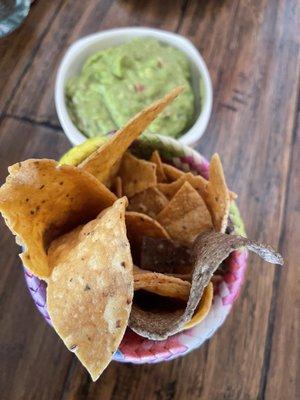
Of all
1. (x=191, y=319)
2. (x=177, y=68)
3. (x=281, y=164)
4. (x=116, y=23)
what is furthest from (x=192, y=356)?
(x=116, y=23)

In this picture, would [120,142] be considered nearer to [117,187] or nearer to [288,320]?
[117,187]

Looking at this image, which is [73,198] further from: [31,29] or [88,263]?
[31,29]

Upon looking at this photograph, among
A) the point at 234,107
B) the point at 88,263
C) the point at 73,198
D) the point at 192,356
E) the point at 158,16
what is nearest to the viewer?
the point at 88,263

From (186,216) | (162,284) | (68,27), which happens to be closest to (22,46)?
(68,27)

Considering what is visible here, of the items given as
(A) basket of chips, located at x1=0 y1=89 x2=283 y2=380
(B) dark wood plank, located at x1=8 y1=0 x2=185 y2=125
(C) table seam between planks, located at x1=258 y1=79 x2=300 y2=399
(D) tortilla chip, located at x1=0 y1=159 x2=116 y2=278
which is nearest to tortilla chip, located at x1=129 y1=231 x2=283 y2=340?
(A) basket of chips, located at x1=0 y1=89 x2=283 y2=380

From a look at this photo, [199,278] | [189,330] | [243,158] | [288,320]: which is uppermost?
[199,278]

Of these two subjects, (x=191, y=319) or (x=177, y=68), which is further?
(x=177, y=68)
